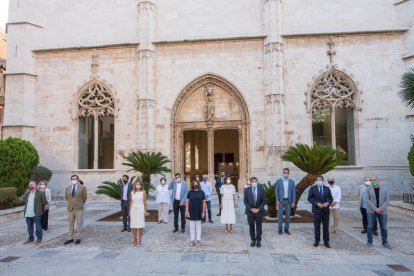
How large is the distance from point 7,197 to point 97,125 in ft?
22.8

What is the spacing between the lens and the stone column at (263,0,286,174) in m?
16.3

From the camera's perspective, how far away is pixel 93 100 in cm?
1856

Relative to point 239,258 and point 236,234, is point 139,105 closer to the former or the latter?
point 236,234

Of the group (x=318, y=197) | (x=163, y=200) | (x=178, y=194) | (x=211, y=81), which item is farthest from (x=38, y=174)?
(x=318, y=197)

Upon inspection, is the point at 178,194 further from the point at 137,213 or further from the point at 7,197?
the point at 7,197

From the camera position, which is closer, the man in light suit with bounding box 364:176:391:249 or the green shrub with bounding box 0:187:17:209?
the man in light suit with bounding box 364:176:391:249

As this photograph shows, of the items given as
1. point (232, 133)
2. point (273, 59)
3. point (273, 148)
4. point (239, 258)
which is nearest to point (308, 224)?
point (239, 258)

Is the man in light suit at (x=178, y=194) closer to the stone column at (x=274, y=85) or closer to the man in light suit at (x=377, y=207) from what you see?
the man in light suit at (x=377, y=207)

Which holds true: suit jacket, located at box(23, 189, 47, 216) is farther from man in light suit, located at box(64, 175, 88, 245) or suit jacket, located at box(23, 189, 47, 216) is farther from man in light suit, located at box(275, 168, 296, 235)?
man in light suit, located at box(275, 168, 296, 235)

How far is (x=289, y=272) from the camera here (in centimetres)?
583

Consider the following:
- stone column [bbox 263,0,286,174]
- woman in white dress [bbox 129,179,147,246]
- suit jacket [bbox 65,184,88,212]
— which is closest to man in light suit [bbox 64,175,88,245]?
suit jacket [bbox 65,184,88,212]

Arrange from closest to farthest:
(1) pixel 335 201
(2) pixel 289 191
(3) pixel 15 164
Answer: (1) pixel 335 201 → (2) pixel 289 191 → (3) pixel 15 164

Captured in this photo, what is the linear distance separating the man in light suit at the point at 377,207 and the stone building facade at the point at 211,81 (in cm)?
810

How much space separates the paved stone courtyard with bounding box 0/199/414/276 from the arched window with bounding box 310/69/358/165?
7457mm
